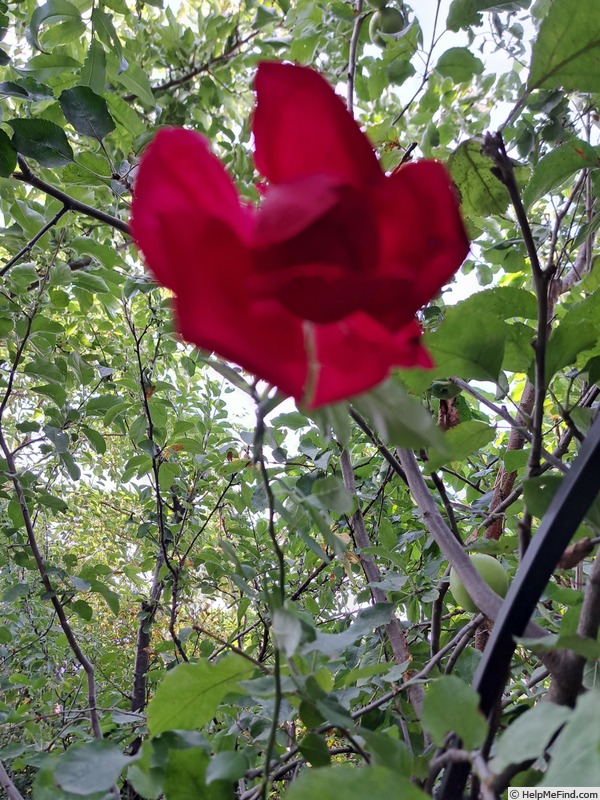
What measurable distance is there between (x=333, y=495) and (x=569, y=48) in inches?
14.6

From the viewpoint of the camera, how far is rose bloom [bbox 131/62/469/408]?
210 millimetres

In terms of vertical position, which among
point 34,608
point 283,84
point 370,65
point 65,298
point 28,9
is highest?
point 28,9

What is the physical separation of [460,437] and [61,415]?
1.20 m

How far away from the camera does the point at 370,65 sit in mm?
1302

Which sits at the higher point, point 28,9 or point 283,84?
point 28,9

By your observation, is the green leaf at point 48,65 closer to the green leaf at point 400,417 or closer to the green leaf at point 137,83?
the green leaf at point 137,83

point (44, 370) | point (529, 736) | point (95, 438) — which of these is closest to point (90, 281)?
point (44, 370)

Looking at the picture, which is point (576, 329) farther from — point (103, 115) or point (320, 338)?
point (103, 115)

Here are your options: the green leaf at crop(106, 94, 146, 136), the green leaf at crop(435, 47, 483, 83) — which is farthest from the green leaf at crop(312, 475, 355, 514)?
the green leaf at crop(106, 94, 146, 136)

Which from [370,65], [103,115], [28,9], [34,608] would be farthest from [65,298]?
[34,608]

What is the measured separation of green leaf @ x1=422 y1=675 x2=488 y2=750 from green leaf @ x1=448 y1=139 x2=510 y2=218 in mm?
435

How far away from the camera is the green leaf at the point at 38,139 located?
79 centimetres

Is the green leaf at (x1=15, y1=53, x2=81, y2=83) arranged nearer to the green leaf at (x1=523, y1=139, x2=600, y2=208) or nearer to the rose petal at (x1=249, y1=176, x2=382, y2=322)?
the green leaf at (x1=523, y1=139, x2=600, y2=208)

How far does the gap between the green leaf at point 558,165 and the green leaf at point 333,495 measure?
0.29 meters
